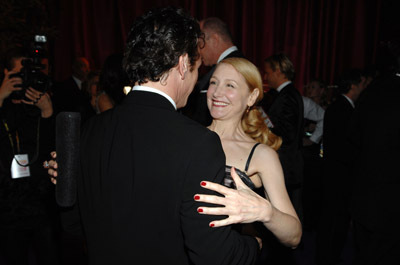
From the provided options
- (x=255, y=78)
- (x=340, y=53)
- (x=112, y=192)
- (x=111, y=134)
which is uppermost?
(x=340, y=53)

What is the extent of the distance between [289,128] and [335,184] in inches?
27.5

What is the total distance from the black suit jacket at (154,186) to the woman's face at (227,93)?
79 cm

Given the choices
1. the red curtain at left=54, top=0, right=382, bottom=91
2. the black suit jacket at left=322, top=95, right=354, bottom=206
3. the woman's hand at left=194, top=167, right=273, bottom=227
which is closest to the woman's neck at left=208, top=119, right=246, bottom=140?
the woman's hand at left=194, top=167, right=273, bottom=227

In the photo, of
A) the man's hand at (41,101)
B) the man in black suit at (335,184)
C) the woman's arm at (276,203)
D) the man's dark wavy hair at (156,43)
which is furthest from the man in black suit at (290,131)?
the man's dark wavy hair at (156,43)

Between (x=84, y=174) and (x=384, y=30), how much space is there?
Result: 659 centimetres

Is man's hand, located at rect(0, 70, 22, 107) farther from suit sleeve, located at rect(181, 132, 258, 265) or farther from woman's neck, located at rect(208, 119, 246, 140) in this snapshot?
suit sleeve, located at rect(181, 132, 258, 265)

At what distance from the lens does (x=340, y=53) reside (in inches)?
253

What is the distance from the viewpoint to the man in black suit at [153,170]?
1008 millimetres

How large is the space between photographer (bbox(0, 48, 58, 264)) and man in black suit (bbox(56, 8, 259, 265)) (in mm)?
1246

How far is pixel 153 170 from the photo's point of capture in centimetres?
101

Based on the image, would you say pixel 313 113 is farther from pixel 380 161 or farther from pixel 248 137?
pixel 248 137

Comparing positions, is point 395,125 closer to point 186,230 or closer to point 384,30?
point 186,230

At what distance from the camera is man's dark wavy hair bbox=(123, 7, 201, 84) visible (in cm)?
111

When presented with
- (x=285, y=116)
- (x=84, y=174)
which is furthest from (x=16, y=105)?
(x=285, y=116)
